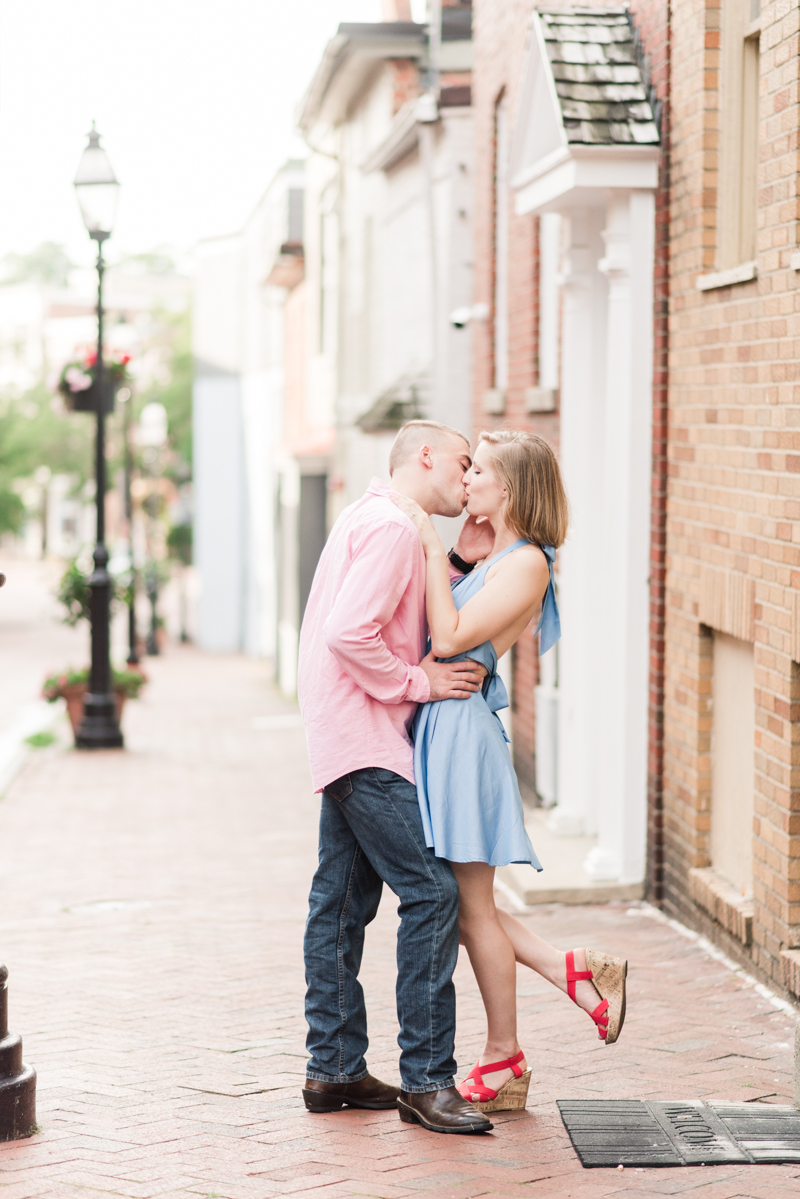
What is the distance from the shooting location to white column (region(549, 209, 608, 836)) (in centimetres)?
851

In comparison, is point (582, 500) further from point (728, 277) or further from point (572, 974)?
point (572, 974)

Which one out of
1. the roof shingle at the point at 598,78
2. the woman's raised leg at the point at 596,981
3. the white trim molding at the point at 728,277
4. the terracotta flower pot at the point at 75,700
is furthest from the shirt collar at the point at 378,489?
the terracotta flower pot at the point at 75,700

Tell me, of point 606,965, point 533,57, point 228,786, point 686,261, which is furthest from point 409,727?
point 228,786

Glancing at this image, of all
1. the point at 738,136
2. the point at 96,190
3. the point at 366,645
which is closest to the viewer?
the point at 366,645

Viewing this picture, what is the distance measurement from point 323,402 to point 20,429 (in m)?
19.4

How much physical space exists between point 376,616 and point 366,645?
0.08 m

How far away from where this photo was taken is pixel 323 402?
80.8 ft

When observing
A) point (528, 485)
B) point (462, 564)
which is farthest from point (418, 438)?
point (462, 564)

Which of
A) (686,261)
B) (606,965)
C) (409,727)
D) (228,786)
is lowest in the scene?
(228,786)

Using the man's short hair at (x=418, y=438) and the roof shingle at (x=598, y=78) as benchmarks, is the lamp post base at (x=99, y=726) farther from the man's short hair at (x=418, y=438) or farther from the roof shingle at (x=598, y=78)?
the man's short hair at (x=418, y=438)

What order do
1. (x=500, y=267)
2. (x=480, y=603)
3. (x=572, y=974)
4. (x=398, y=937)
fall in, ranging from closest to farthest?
(x=398, y=937), (x=480, y=603), (x=572, y=974), (x=500, y=267)

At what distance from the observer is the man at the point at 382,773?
4316 millimetres

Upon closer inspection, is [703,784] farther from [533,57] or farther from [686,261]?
[533,57]

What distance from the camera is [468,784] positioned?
438 centimetres
